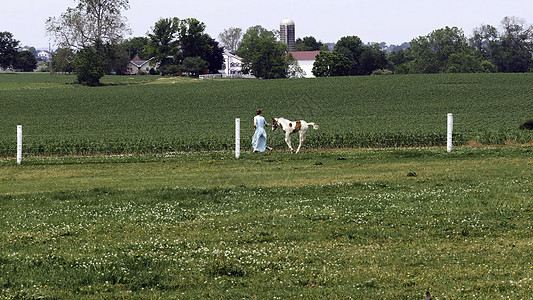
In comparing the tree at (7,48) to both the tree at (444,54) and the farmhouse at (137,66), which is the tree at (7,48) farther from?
the tree at (444,54)

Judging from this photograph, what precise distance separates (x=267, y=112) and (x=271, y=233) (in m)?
51.3

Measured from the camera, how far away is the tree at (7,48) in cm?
15180

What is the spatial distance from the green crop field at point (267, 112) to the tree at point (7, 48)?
58.8m

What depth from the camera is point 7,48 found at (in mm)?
152375

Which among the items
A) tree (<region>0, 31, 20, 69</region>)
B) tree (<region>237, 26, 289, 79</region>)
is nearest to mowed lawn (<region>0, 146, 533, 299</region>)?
tree (<region>237, 26, 289, 79</region>)

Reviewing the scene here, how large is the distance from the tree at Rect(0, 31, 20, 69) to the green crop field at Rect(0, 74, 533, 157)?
2314 inches

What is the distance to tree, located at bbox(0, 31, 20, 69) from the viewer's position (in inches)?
5976

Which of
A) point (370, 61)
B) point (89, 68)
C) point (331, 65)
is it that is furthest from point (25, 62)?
point (370, 61)

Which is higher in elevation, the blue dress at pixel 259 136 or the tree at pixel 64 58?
the tree at pixel 64 58

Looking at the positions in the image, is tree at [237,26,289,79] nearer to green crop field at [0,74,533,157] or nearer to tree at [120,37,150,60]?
green crop field at [0,74,533,157]

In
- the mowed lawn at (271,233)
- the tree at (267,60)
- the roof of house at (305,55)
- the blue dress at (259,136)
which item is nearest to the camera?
the mowed lawn at (271,233)

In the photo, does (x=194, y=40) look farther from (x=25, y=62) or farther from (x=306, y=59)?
(x=25, y=62)

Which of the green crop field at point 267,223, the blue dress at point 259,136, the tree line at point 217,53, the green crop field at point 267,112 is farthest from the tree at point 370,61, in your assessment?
the blue dress at point 259,136

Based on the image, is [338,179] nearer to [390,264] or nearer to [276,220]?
[276,220]
